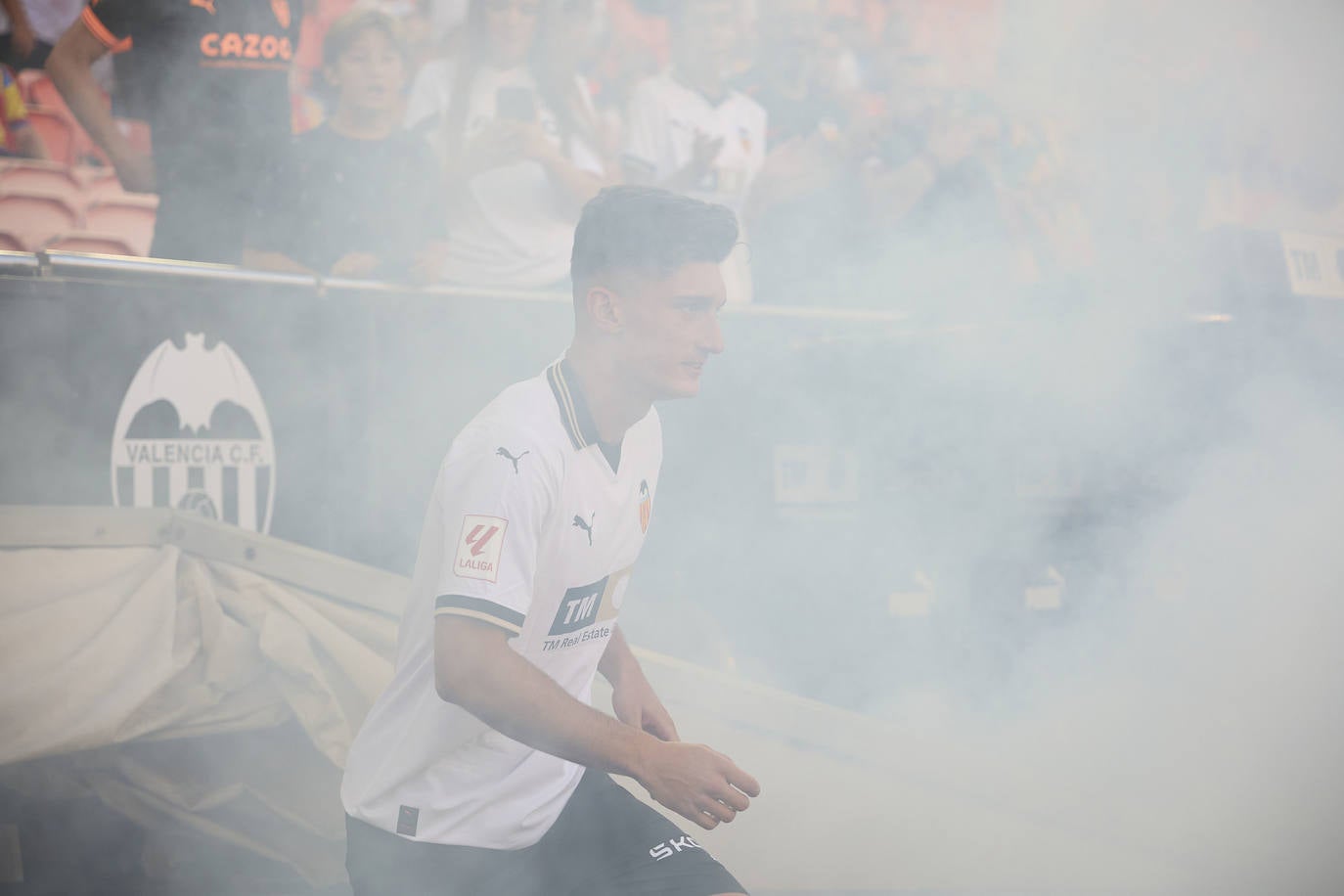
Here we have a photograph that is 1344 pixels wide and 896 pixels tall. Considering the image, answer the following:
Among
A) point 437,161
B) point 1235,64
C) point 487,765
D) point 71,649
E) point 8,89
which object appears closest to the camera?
point 487,765

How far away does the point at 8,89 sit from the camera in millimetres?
3289

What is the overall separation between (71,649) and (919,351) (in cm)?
223

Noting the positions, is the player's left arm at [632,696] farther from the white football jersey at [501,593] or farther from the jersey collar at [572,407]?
the jersey collar at [572,407]

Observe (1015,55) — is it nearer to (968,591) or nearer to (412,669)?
(968,591)

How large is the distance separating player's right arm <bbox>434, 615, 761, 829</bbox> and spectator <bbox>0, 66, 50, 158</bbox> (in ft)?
10.3

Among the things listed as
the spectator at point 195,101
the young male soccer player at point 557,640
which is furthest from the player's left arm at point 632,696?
the spectator at point 195,101

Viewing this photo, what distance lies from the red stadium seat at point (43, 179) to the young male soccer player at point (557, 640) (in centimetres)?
285

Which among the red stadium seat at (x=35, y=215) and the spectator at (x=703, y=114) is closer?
the spectator at (x=703, y=114)

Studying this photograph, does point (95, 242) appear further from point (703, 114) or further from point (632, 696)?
point (632, 696)

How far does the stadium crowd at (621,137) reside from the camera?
8.34ft

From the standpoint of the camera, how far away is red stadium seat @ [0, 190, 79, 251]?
329 centimetres

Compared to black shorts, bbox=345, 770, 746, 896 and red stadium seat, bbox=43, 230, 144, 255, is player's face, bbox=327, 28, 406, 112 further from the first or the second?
black shorts, bbox=345, 770, 746, 896

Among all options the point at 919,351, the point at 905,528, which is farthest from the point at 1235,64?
the point at 905,528

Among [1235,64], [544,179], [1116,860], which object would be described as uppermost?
[1235,64]
